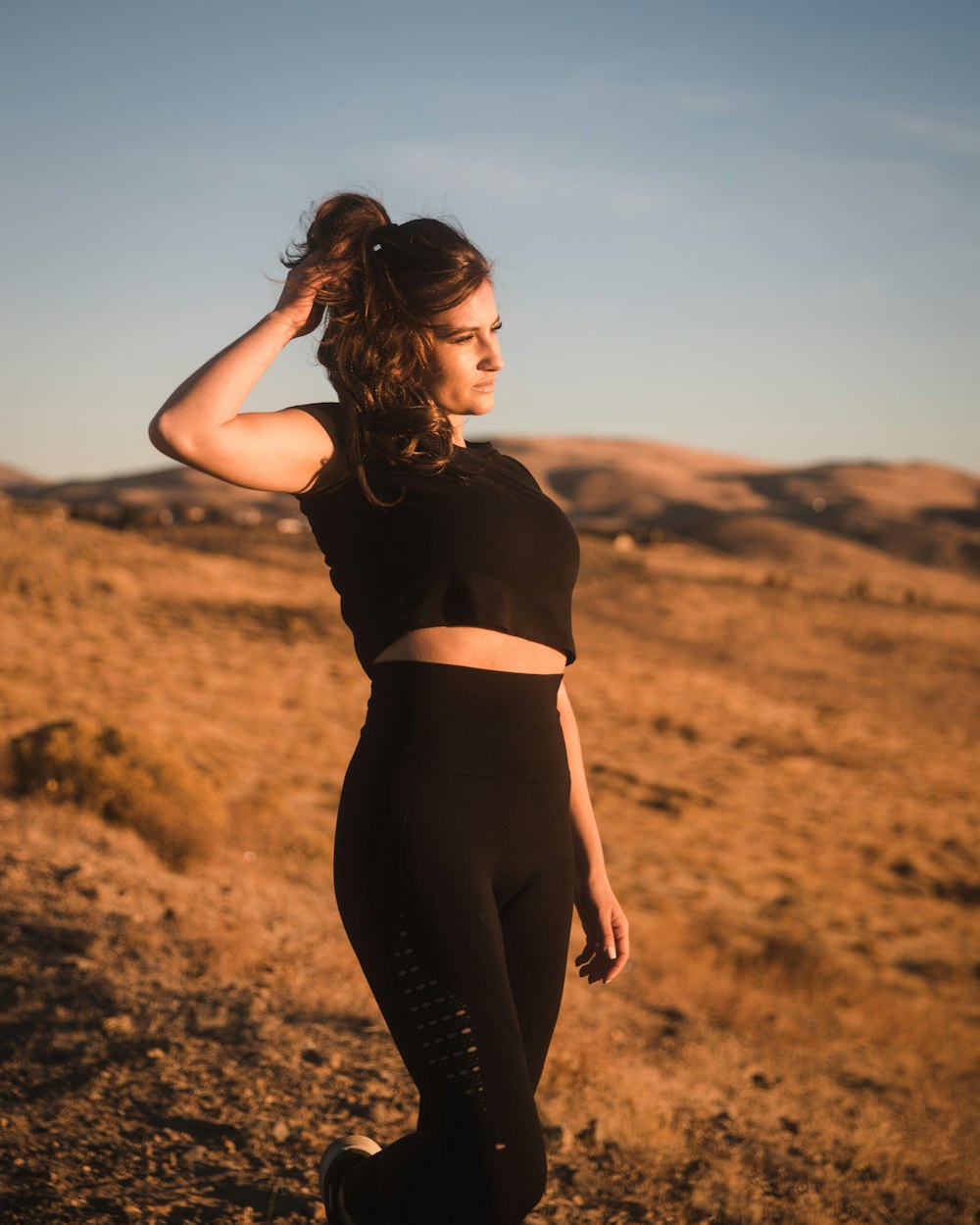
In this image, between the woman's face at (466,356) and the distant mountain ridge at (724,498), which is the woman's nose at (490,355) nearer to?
the woman's face at (466,356)

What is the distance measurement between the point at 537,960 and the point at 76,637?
18.3 metres

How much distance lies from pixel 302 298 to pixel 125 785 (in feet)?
22.2

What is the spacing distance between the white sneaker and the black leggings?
0.25ft

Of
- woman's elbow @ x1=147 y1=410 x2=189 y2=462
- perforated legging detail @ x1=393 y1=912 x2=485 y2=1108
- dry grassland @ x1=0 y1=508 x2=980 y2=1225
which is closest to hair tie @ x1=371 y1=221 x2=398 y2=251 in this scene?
woman's elbow @ x1=147 y1=410 x2=189 y2=462

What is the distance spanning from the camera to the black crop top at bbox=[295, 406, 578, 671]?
205 centimetres

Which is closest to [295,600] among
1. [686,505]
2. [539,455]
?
[686,505]

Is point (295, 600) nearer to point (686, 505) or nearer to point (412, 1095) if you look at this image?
point (412, 1095)

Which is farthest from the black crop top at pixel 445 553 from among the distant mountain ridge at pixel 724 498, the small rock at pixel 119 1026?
the distant mountain ridge at pixel 724 498

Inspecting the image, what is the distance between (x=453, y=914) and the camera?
1941 millimetres

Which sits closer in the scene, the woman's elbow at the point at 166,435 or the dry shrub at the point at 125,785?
the woman's elbow at the point at 166,435

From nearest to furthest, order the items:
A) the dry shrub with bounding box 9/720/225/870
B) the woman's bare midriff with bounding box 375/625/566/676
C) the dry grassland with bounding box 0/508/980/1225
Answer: the woman's bare midriff with bounding box 375/625/566/676, the dry grassland with bounding box 0/508/980/1225, the dry shrub with bounding box 9/720/225/870

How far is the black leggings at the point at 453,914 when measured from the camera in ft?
6.36

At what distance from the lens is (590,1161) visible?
379 centimetres

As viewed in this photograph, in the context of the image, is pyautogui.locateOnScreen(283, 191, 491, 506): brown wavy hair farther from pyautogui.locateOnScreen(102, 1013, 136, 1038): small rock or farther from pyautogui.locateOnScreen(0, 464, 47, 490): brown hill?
pyautogui.locateOnScreen(0, 464, 47, 490): brown hill
